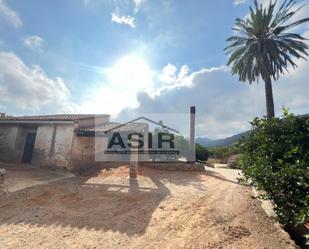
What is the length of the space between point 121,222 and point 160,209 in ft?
4.93

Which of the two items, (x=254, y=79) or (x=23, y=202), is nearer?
(x=23, y=202)

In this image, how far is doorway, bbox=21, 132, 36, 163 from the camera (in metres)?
15.5

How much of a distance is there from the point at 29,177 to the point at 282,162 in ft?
36.6

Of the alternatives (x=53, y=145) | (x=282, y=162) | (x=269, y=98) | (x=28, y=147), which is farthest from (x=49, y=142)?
(x=269, y=98)

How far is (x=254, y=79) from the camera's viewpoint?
61.1 feet

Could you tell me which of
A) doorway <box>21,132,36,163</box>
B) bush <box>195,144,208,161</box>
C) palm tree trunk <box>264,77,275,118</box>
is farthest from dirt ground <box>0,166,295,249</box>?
bush <box>195,144,208,161</box>

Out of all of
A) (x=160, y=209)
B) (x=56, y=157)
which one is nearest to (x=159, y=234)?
(x=160, y=209)

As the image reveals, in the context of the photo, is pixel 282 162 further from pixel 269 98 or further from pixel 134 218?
pixel 269 98

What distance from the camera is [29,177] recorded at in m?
11.2

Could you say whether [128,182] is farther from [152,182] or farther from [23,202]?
[23,202]

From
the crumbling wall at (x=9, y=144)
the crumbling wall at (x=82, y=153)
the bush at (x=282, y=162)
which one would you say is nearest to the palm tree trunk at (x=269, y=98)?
the bush at (x=282, y=162)

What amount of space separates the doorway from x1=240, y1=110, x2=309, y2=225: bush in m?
14.3

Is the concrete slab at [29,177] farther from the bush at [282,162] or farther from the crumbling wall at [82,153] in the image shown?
the bush at [282,162]

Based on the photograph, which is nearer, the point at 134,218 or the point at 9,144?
the point at 134,218
